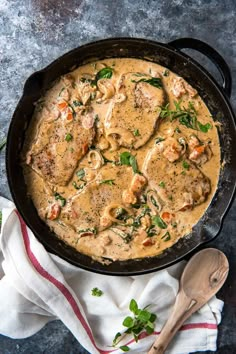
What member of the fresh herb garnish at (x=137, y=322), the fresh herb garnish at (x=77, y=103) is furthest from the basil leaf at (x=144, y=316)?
the fresh herb garnish at (x=77, y=103)

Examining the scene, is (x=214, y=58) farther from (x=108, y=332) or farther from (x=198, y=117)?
(x=108, y=332)

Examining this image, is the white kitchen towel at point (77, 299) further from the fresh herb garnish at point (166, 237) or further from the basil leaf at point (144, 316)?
the fresh herb garnish at point (166, 237)

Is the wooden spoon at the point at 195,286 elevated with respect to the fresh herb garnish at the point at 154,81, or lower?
lower

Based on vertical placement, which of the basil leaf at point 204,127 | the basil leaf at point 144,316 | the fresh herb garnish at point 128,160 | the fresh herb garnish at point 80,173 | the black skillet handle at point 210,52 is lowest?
the basil leaf at point 144,316

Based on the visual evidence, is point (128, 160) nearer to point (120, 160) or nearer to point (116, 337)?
point (120, 160)

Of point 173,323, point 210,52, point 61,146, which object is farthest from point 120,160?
point 173,323

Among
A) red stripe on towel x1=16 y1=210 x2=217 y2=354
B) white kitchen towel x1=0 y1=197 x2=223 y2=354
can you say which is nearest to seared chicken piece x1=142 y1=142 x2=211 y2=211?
white kitchen towel x1=0 y1=197 x2=223 y2=354

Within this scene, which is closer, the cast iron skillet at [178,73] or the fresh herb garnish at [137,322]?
the cast iron skillet at [178,73]
